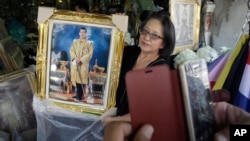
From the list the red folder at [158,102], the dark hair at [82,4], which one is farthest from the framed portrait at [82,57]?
the dark hair at [82,4]

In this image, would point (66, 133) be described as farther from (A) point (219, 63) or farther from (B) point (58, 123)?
(A) point (219, 63)

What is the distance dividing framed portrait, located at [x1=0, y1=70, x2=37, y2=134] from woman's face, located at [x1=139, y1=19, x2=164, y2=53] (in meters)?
0.47

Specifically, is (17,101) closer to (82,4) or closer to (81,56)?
(81,56)

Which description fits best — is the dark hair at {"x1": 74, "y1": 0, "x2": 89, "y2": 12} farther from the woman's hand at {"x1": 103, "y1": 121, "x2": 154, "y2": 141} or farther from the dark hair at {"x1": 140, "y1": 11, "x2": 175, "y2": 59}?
the woman's hand at {"x1": 103, "y1": 121, "x2": 154, "y2": 141}

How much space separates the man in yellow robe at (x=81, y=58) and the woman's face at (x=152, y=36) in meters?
0.18

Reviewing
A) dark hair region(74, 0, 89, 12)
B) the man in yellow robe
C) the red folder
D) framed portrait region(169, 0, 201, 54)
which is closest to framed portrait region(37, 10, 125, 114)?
the man in yellow robe

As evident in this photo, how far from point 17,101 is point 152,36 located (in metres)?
0.58

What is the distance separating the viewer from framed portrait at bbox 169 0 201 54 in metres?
1.23

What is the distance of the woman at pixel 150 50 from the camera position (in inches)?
37.6

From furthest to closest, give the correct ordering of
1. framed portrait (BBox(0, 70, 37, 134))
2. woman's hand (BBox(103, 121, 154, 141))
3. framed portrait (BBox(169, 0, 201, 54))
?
1. framed portrait (BBox(169, 0, 201, 54))
2. framed portrait (BBox(0, 70, 37, 134))
3. woman's hand (BBox(103, 121, 154, 141))

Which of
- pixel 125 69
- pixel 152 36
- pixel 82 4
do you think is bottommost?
pixel 125 69

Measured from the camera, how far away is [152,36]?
0.97 m

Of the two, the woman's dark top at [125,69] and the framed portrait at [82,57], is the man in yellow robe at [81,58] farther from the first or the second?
the woman's dark top at [125,69]

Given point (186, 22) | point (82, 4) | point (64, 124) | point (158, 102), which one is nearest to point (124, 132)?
point (158, 102)
